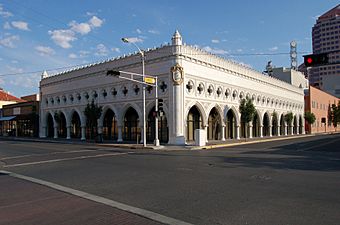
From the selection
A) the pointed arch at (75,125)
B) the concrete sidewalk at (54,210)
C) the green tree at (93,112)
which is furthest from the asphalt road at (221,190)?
the pointed arch at (75,125)

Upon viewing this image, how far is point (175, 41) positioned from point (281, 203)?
2773 cm

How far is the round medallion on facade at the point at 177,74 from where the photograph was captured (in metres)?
33.1

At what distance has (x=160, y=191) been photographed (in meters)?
9.23

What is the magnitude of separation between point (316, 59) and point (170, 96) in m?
16.5

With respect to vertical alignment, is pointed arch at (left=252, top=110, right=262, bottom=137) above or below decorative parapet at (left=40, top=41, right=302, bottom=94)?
below

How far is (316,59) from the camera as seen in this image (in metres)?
19.6

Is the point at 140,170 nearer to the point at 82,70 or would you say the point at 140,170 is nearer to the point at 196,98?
the point at 196,98

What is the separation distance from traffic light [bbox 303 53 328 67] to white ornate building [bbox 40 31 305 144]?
49.8 feet

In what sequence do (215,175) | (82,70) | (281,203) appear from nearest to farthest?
(281,203), (215,175), (82,70)

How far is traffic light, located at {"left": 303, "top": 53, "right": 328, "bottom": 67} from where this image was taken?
1941cm

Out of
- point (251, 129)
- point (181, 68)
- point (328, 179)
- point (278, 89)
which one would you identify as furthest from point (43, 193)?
point (278, 89)

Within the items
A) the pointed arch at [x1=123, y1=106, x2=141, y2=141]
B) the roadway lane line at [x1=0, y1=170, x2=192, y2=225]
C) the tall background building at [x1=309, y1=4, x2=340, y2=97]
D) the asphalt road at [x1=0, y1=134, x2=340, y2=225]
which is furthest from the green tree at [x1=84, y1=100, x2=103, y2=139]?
the tall background building at [x1=309, y1=4, x2=340, y2=97]

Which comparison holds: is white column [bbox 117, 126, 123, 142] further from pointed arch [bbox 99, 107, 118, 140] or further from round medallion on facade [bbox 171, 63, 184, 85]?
round medallion on facade [bbox 171, 63, 184, 85]

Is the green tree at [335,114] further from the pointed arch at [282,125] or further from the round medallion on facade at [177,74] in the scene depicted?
the round medallion on facade at [177,74]
